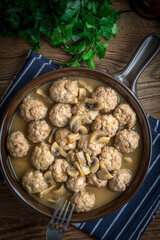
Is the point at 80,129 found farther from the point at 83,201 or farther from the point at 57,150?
the point at 83,201

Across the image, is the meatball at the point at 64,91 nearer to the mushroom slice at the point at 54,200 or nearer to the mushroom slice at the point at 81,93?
the mushroom slice at the point at 81,93

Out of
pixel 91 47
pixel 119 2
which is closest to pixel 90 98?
pixel 91 47

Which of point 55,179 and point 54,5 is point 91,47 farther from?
point 55,179

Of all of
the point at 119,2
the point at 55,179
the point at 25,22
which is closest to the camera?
the point at 55,179

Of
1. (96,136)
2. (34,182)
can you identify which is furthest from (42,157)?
(96,136)

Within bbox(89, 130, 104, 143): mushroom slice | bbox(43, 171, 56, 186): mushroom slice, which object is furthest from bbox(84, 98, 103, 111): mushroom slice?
bbox(43, 171, 56, 186): mushroom slice

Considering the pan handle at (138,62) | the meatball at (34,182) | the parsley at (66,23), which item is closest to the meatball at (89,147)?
the meatball at (34,182)
